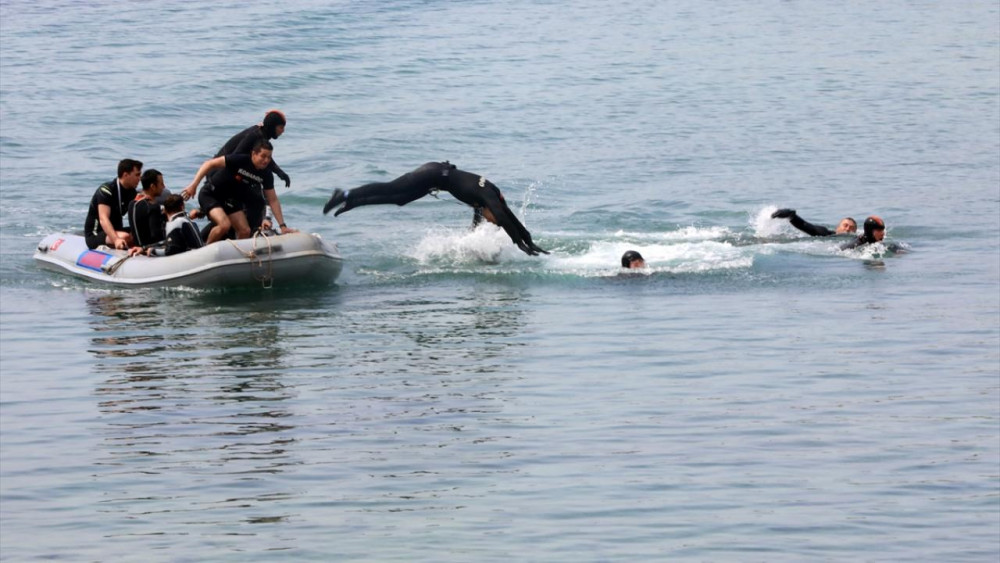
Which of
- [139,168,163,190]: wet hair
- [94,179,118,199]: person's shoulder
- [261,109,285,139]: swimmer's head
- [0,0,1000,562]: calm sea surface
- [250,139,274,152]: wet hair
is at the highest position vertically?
[261,109,285,139]: swimmer's head

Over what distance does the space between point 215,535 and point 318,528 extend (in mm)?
567

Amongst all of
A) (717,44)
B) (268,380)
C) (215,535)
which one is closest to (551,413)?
(268,380)

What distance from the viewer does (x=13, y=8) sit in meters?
42.4

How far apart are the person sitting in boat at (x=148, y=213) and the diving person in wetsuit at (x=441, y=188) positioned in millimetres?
2004

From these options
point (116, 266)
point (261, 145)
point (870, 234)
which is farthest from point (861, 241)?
point (116, 266)

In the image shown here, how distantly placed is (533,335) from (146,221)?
5022 millimetres

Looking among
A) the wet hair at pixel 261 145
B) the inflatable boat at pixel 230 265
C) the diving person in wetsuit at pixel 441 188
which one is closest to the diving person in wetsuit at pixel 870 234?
the diving person in wetsuit at pixel 441 188

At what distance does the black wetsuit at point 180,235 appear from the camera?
645 inches

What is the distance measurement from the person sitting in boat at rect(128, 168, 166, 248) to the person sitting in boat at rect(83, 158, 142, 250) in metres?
0.17

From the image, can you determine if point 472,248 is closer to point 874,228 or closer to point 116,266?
point 116,266

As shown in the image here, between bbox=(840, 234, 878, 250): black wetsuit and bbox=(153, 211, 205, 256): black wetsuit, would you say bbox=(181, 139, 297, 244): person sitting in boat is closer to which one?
bbox=(153, 211, 205, 256): black wetsuit

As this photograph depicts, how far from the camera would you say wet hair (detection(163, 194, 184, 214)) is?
16.2 meters

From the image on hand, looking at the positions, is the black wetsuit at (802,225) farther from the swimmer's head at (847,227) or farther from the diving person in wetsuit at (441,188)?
the diving person in wetsuit at (441,188)

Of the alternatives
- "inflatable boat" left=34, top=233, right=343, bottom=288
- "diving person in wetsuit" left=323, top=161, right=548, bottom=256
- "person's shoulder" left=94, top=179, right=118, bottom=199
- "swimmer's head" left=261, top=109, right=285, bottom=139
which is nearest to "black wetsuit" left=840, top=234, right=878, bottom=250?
"diving person in wetsuit" left=323, top=161, right=548, bottom=256
